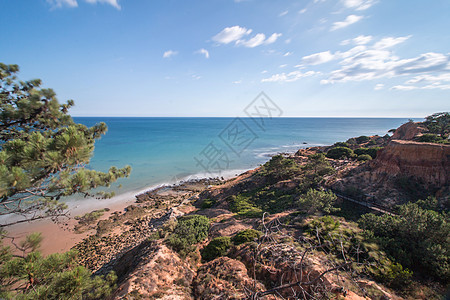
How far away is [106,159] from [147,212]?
28691 millimetres

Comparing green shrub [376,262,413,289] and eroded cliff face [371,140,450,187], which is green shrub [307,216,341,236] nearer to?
green shrub [376,262,413,289]

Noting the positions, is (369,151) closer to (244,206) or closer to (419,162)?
(419,162)

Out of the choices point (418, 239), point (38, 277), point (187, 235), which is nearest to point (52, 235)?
point (187, 235)

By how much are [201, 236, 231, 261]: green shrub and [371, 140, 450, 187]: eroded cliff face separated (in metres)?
16.8

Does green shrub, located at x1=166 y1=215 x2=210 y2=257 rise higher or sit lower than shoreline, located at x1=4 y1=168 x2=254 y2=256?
higher

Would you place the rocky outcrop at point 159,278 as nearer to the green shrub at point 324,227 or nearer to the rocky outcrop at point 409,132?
the green shrub at point 324,227

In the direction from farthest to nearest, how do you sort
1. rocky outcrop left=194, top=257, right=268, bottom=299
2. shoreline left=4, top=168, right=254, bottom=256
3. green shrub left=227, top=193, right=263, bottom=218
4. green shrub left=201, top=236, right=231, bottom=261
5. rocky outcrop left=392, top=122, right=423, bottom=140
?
1. rocky outcrop left=392, top=122, right=423, bottom=140
2. green shrub left=227, top=193, right=263, bottom=218
3. shoreline left=4, top=168, right=254, bottom=256
4. green shrub left=201, top=236, right=231, bottom=261
5. rocky outcrop left=194, top=257, right=268, bottom=299

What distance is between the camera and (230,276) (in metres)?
7.63

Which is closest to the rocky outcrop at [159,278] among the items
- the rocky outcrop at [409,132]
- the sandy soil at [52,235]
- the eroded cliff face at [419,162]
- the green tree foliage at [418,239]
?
the green tree foliage at [418,239]

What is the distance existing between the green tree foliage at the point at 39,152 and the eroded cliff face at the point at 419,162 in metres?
22.1

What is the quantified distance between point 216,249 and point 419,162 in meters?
19.2

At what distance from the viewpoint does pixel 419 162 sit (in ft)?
52.2

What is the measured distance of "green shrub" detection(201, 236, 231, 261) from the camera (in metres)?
9.91

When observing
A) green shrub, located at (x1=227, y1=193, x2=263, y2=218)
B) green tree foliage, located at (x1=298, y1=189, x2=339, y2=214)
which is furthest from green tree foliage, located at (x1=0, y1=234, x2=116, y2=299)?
green shrub, located at (x1=227, y1=193, x2=263, y2=218)
